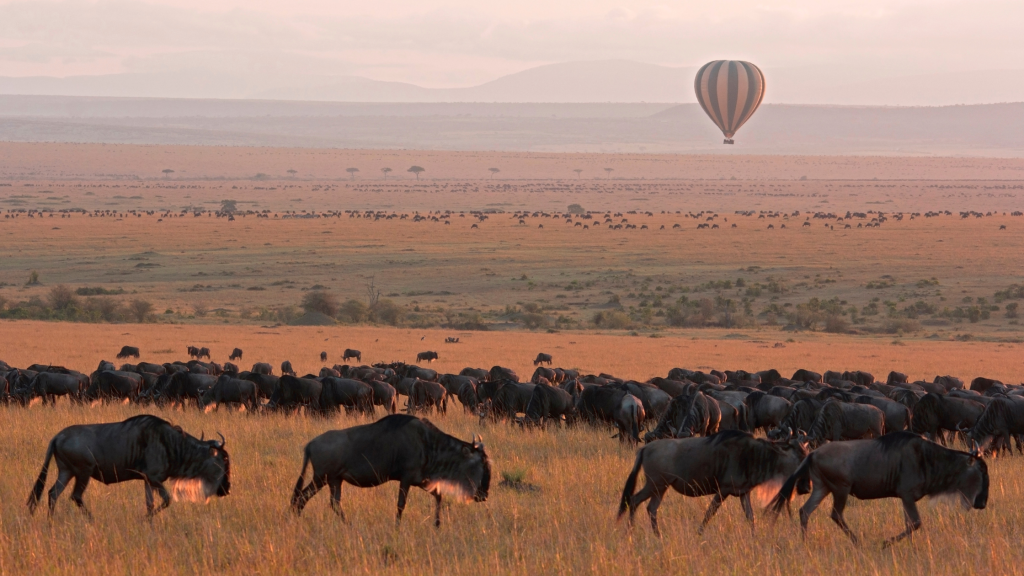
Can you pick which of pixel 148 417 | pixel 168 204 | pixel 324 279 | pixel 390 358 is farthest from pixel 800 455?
pixel 168 204

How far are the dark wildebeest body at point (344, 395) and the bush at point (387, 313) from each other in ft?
88.4

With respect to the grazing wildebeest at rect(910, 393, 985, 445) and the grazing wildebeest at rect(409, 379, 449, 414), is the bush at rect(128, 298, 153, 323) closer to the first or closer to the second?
the grazing wildebeest at rect(409, 379, 449, 414)

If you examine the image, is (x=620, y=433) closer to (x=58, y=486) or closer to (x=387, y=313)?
(x=58, y=486)

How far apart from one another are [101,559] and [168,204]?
384 ft

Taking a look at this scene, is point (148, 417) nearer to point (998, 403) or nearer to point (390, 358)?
point (998, 403)

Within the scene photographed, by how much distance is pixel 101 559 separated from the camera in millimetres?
7375

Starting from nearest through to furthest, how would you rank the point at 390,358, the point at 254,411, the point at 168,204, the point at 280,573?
the point at 280,573 → the point at 254,411 → the point at 390,358 → the point at 168,204

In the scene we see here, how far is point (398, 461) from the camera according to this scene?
27.1ft

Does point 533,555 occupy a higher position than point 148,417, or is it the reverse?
point 148,417

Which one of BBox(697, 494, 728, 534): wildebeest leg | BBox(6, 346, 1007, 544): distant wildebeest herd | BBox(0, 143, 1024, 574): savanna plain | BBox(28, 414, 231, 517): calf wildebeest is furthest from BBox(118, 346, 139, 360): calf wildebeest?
BBox(697, 494, 728, 534): wildebeest leg

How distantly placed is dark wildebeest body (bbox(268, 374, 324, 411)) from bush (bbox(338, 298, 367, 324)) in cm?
2713

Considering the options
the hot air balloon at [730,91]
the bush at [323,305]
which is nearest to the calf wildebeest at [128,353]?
the bush at [323,305]

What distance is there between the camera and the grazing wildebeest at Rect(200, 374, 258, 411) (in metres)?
17.1

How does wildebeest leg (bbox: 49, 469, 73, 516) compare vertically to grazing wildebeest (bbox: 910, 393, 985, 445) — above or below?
above
